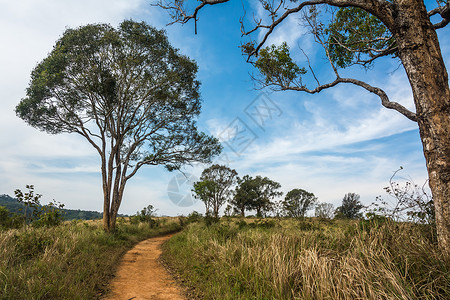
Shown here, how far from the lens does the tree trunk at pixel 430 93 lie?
3488 millimetres

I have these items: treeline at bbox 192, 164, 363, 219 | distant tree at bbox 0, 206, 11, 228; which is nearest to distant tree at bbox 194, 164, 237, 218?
treeline at bbox 192, 164, 363, 219

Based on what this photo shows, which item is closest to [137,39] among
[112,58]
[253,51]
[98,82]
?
[112,58]

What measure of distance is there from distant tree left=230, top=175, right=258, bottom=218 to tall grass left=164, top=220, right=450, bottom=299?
37.7 m

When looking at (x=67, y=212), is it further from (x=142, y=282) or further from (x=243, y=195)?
(x=243, y=195)

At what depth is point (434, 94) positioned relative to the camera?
365 cm

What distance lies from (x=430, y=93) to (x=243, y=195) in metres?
40.7

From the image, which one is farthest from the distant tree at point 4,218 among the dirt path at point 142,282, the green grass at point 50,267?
the dirt path at point 142,282

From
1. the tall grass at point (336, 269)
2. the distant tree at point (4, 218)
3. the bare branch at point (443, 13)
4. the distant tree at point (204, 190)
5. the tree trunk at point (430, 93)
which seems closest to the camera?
the tall grass at point (336, 269)

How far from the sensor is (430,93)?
12.0 feet

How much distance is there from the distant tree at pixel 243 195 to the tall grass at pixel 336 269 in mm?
37684

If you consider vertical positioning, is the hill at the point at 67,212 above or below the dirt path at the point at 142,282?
above

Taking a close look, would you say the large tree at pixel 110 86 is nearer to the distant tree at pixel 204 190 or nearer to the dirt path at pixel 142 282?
the dirt path at pixel 142 282

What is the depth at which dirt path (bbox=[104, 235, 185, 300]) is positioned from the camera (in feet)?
17.4

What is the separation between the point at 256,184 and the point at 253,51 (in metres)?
38.9
